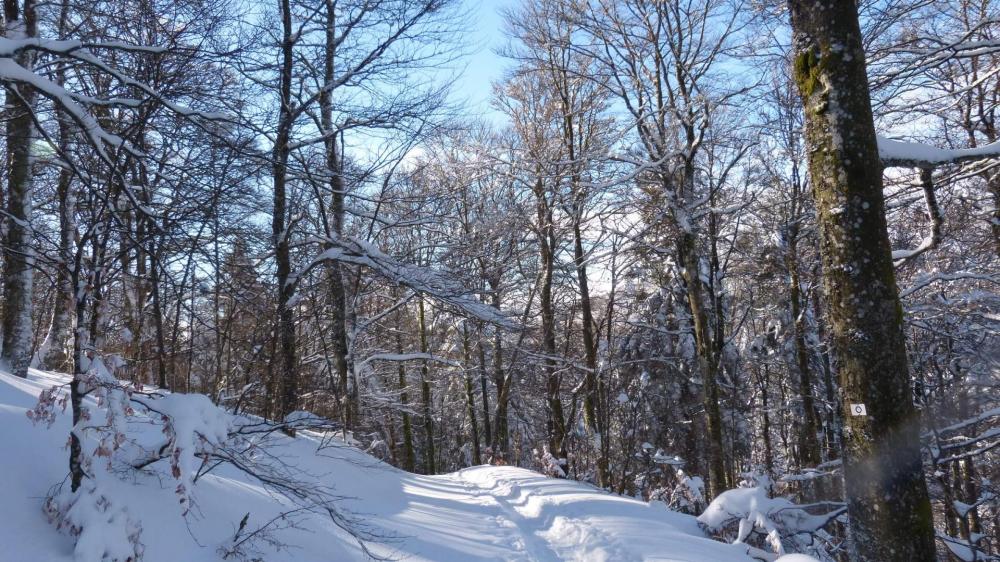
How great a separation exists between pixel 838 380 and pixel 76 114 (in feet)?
18.1

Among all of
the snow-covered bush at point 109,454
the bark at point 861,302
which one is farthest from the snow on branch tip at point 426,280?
the bark at point 861,302

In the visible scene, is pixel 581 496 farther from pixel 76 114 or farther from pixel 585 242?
pixel 585 242

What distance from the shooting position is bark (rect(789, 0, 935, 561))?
3.60m

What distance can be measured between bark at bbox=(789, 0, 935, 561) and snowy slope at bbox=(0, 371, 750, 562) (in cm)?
166

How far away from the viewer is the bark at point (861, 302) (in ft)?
11.8

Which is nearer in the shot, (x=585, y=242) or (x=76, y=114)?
(x=76, y=114)

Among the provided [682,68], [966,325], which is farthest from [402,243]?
[966,325]

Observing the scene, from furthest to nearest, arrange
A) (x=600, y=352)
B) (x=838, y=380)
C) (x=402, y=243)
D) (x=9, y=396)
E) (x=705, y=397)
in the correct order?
(x=600, y=352), (x=402, y=243), (x=705, y=397), (x=9, y=396), (x=838, y=380)

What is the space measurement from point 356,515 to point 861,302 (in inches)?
196

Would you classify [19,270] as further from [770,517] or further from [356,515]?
[770,517]

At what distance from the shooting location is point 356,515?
19.9ft

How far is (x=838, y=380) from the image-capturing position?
3980 millimetres

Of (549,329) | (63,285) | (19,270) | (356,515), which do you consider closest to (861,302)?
(356,515)

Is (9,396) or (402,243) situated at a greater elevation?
(402,243)
